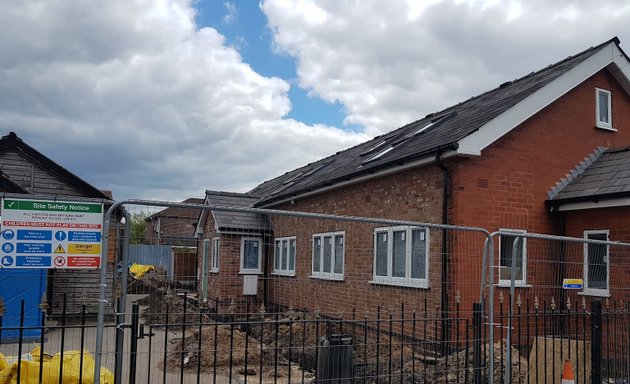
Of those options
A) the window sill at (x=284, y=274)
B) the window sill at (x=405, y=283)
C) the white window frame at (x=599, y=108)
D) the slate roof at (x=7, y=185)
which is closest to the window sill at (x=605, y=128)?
the white window frame at (x=599, y=108)

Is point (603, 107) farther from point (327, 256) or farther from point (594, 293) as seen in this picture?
point (327, 256)

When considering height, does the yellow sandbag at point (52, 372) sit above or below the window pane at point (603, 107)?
below

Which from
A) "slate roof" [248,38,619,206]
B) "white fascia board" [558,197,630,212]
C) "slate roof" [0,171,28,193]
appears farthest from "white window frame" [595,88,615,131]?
"slate roof" [0,171,28,193]

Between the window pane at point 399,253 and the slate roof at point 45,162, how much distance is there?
798 cm

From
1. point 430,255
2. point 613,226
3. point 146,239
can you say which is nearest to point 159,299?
point 146,239

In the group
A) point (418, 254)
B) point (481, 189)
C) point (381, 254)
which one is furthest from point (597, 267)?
point (381, 254)

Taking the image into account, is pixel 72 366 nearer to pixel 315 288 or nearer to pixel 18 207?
pixel 18 207

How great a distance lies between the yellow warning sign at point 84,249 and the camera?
4188mm

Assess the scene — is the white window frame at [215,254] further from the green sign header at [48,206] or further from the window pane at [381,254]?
the window pane at [381,254]

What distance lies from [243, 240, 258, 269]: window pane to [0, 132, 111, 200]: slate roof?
9.67 metres

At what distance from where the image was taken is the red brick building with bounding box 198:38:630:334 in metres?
9.97

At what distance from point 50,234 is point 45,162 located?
1128 centimetres

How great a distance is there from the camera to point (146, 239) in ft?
15.8

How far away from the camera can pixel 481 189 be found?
10547 mm
